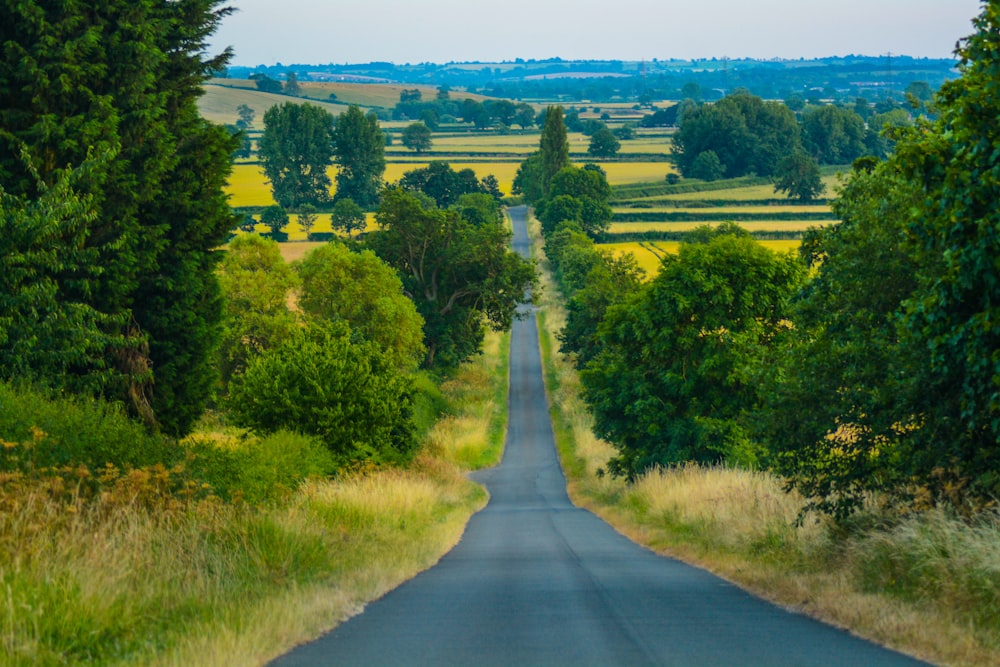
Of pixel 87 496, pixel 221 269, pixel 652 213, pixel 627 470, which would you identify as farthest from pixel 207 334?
pixel 652 213

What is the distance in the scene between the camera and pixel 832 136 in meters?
191

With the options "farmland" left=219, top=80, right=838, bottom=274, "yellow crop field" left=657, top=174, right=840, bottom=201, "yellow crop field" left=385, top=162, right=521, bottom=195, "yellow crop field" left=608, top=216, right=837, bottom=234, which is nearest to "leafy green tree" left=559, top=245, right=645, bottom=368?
"farmland" left=219, top=80, right=838, bottom=274

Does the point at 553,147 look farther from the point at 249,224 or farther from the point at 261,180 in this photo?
the point at 249,224

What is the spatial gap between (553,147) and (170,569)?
153 metres

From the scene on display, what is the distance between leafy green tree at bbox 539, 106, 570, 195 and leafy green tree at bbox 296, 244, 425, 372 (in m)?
97.6

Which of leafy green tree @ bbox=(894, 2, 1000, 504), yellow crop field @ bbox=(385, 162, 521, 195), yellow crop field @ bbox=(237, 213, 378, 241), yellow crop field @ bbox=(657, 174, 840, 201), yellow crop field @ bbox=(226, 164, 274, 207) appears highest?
leafy green tree @ bbox=(894, 2, 1000, 504)

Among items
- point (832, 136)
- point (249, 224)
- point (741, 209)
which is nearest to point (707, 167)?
point (832, 136)

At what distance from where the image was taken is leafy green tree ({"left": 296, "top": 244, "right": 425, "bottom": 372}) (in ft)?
205

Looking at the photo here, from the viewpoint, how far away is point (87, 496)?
1263 cm

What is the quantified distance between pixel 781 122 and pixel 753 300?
166 meters

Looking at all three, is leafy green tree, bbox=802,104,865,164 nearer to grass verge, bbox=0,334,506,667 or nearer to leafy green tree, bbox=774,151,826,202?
leafy green tree, bbox=774,151,826,202

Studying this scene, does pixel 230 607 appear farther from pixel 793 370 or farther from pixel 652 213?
pixel 652 213

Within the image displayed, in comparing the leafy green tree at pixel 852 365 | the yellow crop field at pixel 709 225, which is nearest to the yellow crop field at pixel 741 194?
the yellow crop field at pixel 709 225

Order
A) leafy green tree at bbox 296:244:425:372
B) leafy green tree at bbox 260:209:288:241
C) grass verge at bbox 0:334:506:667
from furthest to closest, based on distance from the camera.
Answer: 1. leafy green tree at bbox 260:209:288:241
2. leafy green tree at bbox 296:244:425:372
3. grass verge at bbox 0:334:506:667
